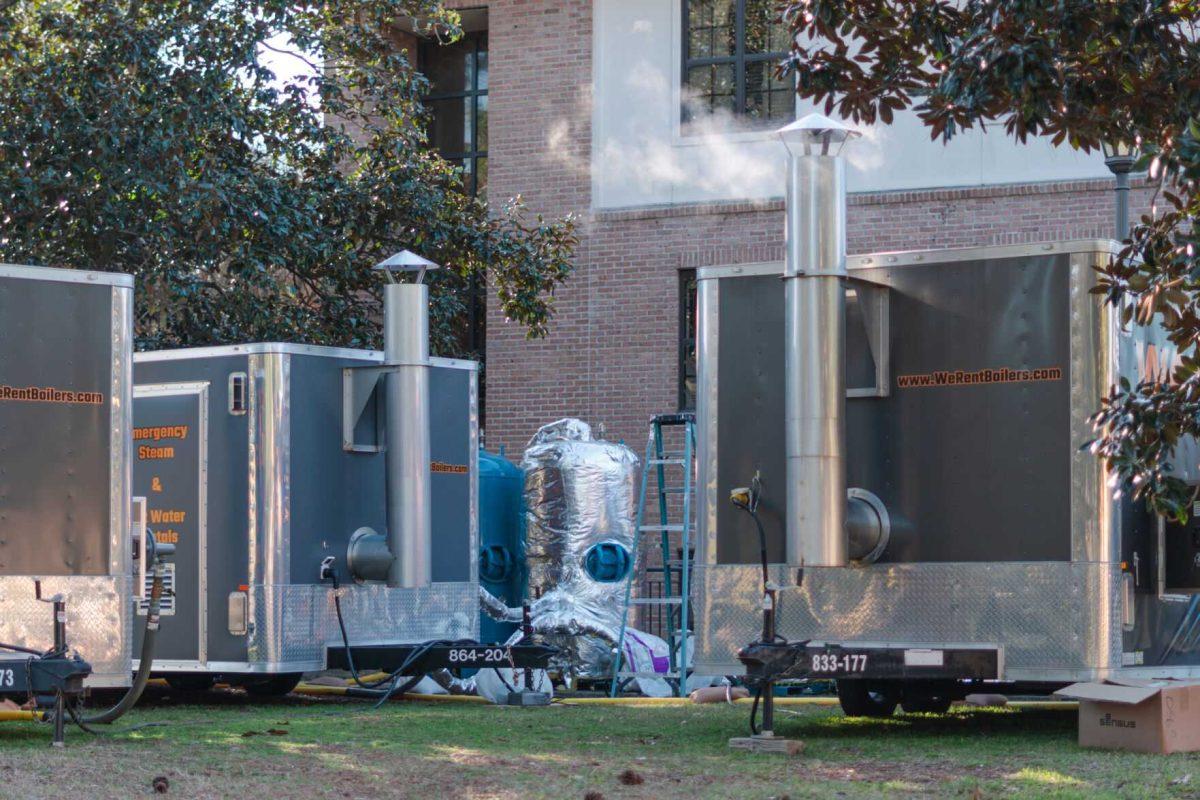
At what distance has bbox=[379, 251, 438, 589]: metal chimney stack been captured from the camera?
12625 millimetres

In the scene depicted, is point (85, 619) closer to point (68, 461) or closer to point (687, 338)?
point (68, 461)

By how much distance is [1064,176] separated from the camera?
60.9ft

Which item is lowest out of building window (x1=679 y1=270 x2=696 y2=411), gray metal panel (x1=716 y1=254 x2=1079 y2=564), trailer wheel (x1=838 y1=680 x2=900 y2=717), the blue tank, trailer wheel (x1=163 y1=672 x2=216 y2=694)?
trailer wheel (x1=163 y1=672 x2=216 y2=694)

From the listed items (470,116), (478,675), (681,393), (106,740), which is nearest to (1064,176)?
(681,393)

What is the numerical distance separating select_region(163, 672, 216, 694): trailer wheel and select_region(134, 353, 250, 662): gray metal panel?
→ 0.82 meters

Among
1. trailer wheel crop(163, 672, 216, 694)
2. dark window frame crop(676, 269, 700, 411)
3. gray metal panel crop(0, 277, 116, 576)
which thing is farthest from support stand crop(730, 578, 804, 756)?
dark window frame crop(676, 269, 700, 411)

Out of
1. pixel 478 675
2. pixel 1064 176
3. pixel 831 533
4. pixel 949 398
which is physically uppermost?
pixel 1064 176

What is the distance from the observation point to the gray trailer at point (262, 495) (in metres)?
12.4

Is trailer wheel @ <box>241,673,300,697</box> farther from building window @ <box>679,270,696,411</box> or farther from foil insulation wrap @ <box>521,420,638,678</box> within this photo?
building window @ <box>679,270,696,411</box>

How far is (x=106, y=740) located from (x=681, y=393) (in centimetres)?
1085

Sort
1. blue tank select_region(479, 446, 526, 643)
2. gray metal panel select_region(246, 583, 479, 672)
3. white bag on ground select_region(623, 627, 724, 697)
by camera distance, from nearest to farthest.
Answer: gray metal panel select_region(246, 583, 479, 672)
white bag on ground select_region(623, 627, 724, 697)
blue tank select_region(479, 446, 526, 643)

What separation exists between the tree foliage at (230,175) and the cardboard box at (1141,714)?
8715mm

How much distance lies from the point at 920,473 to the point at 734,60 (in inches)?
434

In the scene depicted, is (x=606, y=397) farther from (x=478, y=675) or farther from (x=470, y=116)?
(x=478, y=675)
